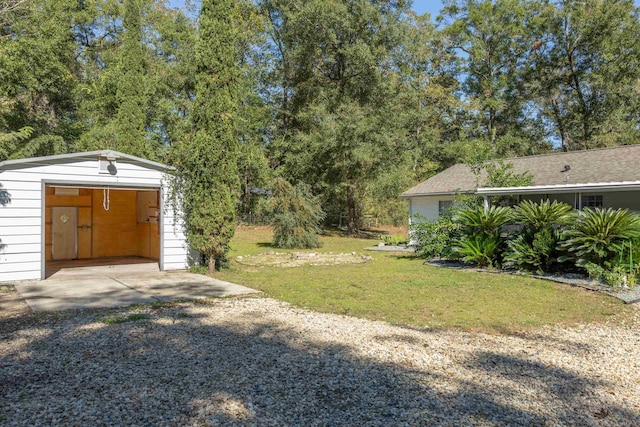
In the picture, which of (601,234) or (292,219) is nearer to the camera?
(601,234)

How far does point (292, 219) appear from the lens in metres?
18.3

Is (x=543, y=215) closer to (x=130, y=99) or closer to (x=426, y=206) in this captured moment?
(x=426, y=206)

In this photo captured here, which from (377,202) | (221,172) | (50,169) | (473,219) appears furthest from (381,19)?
(50,169)

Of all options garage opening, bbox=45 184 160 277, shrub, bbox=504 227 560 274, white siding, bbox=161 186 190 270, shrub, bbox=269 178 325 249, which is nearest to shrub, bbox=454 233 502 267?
shrub, bbox=504 227 560 274

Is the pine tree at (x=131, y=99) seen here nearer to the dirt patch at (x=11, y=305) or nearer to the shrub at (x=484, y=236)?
the dirt patch at (x=11, y=305)

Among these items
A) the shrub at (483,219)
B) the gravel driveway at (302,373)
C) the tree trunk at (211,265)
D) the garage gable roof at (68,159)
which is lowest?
the gravel driveway at (302,373)

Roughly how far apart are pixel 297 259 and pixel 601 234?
887cm

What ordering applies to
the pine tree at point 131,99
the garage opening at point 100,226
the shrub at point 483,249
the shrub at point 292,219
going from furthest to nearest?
the shrub at point 292,219, the pine tree at point 131,99, the garage opening at point 100,226, the shrub at point 483,249

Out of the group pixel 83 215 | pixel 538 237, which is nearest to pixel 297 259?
pixel 83 215

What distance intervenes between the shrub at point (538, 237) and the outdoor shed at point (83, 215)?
345 inches

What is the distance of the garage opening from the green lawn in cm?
406

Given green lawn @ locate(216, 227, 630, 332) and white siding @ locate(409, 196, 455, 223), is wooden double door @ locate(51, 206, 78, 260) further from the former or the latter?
white siding @ locate(409, 196, 455, 223)

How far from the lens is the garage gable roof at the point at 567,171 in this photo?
44.6ft

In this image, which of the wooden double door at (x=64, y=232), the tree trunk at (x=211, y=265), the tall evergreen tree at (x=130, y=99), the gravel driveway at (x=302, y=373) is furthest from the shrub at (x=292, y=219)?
the gravel driveway at (x=302, y=373)
